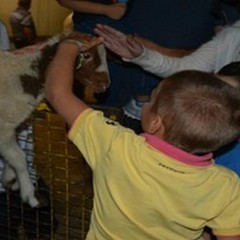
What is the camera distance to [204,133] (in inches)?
31.9

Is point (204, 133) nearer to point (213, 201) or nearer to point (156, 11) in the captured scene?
point (213, 201)

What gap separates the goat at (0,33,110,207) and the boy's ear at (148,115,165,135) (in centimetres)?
51

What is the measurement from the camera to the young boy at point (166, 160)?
2.67ft

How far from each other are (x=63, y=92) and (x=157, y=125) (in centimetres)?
19

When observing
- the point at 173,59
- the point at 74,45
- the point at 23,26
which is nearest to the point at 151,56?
the point at 173,59

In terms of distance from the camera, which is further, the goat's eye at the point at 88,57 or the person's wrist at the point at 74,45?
the goat's eye at the point at 88,57

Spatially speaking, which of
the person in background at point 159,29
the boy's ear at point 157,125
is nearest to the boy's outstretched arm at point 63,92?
the boy's ear at point 157,125

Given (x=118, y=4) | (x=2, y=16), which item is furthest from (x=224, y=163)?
(x=2, y=16)

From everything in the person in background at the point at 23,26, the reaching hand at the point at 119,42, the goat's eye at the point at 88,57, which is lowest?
the person in background at the point at 23,26

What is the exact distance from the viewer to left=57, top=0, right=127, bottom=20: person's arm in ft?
5.99

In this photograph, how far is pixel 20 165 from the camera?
133 cm

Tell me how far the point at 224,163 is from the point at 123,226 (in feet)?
0.97

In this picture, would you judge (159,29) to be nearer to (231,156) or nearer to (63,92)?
(231,156)

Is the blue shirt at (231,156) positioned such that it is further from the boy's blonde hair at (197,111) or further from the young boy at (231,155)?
the boy's blonde hair at (197,111)
